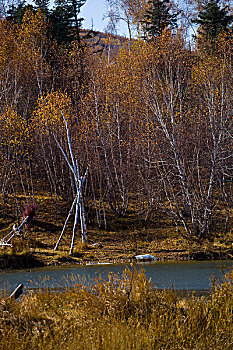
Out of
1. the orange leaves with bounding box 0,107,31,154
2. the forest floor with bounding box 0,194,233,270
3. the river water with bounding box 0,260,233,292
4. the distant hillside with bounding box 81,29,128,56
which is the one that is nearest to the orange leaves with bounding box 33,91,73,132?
the orange leaves with bounding box 0,107,31,154

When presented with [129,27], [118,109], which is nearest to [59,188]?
[118,109]

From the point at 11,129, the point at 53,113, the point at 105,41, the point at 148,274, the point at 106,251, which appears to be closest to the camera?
the point at 148,274

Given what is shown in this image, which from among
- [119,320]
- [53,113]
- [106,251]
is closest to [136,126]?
[53,113]

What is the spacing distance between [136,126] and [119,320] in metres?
20.0

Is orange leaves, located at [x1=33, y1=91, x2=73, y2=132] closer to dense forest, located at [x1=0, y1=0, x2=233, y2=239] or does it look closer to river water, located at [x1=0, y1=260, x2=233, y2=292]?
dense forest, located at [x1=0, y1=0, x2=233, y2=239]

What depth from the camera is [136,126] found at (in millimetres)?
25891

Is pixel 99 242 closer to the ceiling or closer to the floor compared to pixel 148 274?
closer to the floor

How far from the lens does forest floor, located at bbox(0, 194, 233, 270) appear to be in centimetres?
1706

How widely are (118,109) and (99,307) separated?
19.1 meters

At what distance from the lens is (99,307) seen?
6695 mm

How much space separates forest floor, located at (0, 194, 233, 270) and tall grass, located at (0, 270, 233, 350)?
31.2 ft

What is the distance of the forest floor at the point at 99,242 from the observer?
17.1 m

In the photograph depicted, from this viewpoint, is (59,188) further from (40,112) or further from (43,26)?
(43,26)

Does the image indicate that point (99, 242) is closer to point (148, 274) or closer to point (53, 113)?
point (53, 113)
